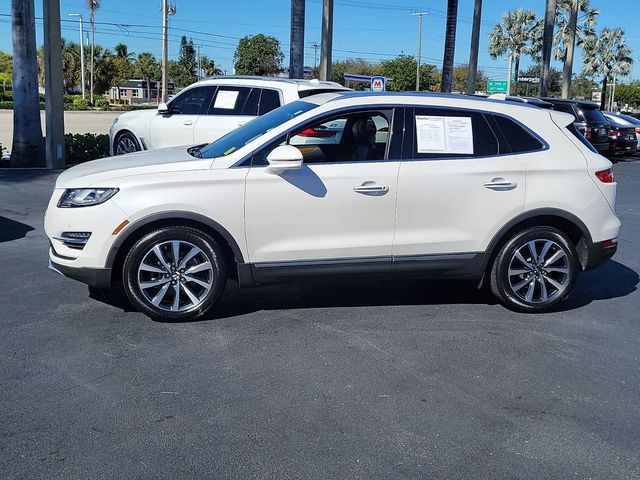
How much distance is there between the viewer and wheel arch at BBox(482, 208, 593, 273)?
589cm

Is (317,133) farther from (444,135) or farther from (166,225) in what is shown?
(166,225)

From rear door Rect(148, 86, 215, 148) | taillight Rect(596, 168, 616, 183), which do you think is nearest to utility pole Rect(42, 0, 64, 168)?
rear door Rect(148, 86, 215, 148)

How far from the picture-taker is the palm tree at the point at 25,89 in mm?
14039

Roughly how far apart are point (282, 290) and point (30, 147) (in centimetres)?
1022

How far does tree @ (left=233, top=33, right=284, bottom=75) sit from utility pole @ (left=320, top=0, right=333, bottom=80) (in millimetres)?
57467

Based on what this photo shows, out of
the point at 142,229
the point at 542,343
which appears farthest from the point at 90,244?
the point at 542,343

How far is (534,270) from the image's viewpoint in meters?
6.03

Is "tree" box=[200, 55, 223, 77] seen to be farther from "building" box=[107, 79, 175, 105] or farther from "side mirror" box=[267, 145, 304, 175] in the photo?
"side mirror" box=[267, 145, 304, 175]

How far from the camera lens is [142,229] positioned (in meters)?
5.41

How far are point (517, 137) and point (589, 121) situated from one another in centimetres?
1621

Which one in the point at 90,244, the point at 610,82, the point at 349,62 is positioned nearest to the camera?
the point at 90,244

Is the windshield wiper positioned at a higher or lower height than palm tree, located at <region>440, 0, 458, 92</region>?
lower

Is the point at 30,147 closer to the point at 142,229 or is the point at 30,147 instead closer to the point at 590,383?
the point at 142,229

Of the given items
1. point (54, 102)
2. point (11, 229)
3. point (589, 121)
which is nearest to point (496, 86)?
point (589, 121)
